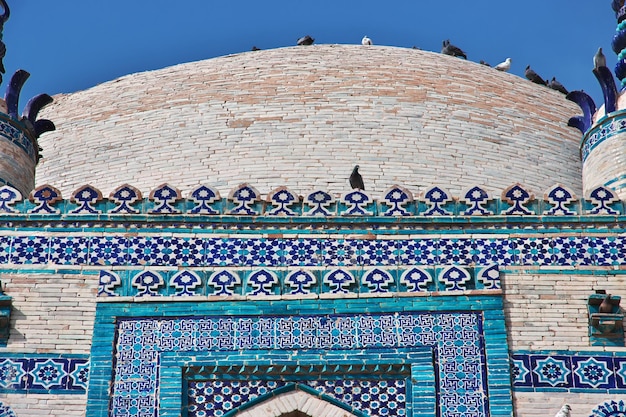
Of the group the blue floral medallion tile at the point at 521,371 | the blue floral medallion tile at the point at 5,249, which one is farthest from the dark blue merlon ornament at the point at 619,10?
the blue floral medallion tile at the point at 5,249

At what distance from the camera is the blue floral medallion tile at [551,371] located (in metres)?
8.32

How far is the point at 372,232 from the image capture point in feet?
29.3

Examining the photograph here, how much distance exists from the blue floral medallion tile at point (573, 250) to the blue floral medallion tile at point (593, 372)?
0.62 meters

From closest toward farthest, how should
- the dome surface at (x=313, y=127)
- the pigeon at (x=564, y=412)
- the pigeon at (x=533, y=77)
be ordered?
the pigeon at (x=564, y=412)
the dome surface at (x=313, y=127)
the pigeon at (x=533, y=77)

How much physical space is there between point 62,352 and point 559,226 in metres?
2.75

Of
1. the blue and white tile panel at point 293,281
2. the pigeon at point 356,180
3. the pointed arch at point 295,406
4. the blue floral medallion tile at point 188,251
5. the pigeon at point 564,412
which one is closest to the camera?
the pigeon at point 564,412

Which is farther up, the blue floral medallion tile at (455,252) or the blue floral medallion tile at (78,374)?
the blue floral medallion tile at (455,252)

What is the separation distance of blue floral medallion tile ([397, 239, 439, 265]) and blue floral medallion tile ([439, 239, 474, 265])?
32mm

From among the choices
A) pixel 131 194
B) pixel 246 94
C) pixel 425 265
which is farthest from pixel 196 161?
pixel 425 265

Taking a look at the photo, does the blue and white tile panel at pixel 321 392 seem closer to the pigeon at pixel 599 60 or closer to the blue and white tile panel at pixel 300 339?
the blue and white tile panel at pixel 300 339

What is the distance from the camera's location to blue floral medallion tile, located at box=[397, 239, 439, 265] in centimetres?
880

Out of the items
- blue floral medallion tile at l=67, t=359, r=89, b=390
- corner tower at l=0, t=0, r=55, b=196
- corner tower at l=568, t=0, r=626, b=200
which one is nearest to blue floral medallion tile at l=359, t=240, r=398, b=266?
corner tower at l=568, t=0, r=626, b=200

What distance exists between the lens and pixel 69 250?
8836mm

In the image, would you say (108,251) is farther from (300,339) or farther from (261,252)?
(300,339)
